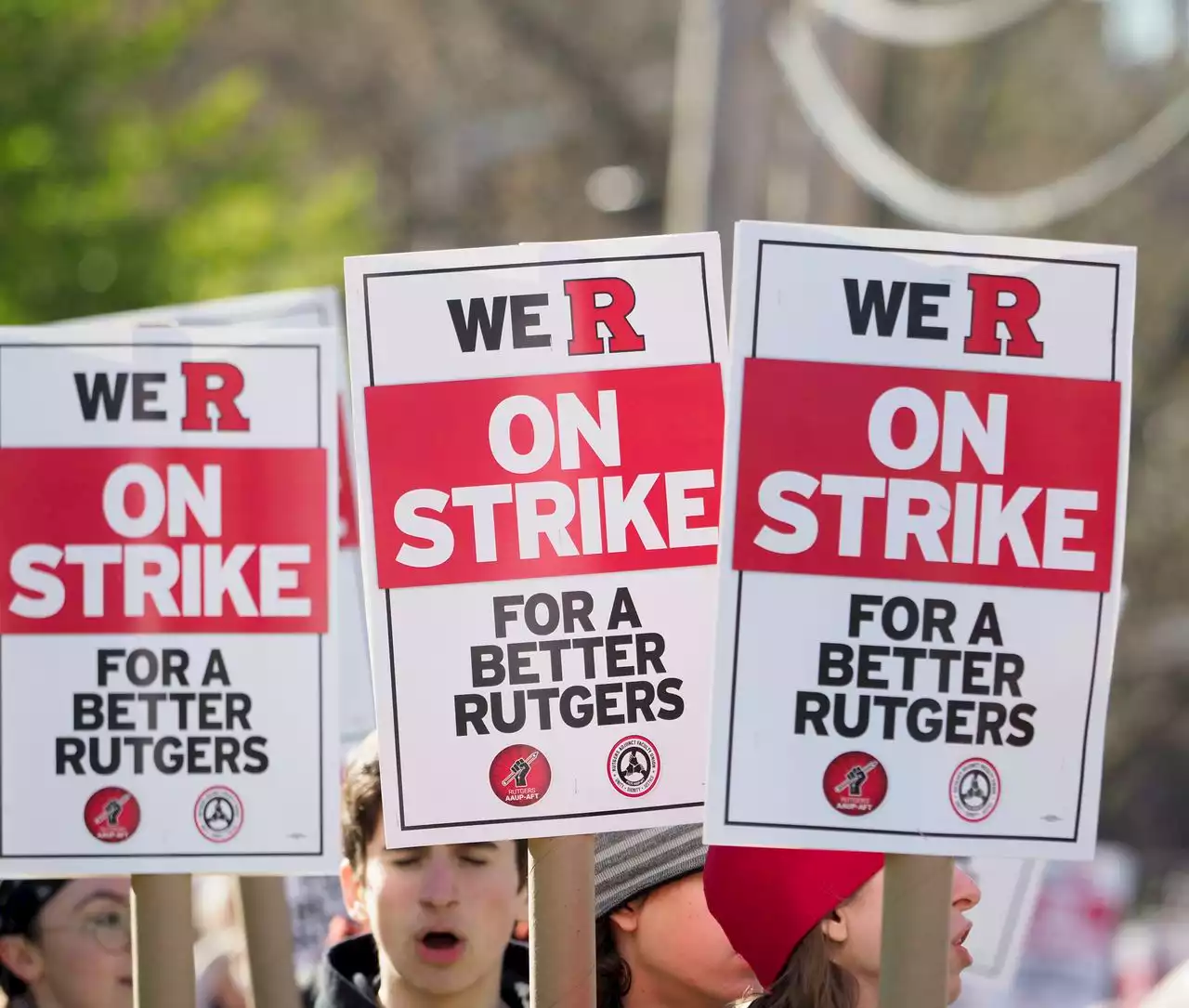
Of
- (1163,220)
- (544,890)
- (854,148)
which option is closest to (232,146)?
(854,148)

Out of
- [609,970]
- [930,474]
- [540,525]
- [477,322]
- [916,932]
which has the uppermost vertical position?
[477,322]

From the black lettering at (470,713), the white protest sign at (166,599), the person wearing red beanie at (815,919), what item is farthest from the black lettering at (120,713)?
the person wearing red beanie at (815,919)

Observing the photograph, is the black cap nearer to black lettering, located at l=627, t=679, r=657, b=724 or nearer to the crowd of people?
the crowd of people

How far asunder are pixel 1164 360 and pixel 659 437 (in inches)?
701

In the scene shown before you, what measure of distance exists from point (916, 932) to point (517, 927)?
108 cm

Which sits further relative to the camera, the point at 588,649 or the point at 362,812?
the point at 362,812

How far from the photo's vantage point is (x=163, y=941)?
3141 millimetres

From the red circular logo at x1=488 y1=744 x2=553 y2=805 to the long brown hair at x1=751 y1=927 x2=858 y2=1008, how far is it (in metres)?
0.45

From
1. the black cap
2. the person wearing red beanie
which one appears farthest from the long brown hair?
the black cap

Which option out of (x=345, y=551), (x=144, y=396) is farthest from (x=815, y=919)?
(x=345, y=551)

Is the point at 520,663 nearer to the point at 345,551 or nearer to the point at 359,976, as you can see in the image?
the point at 359,976

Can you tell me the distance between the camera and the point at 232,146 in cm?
1356

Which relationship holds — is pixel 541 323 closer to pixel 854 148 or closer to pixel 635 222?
pixel 854 148

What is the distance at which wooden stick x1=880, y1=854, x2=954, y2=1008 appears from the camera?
2814 millimetres
